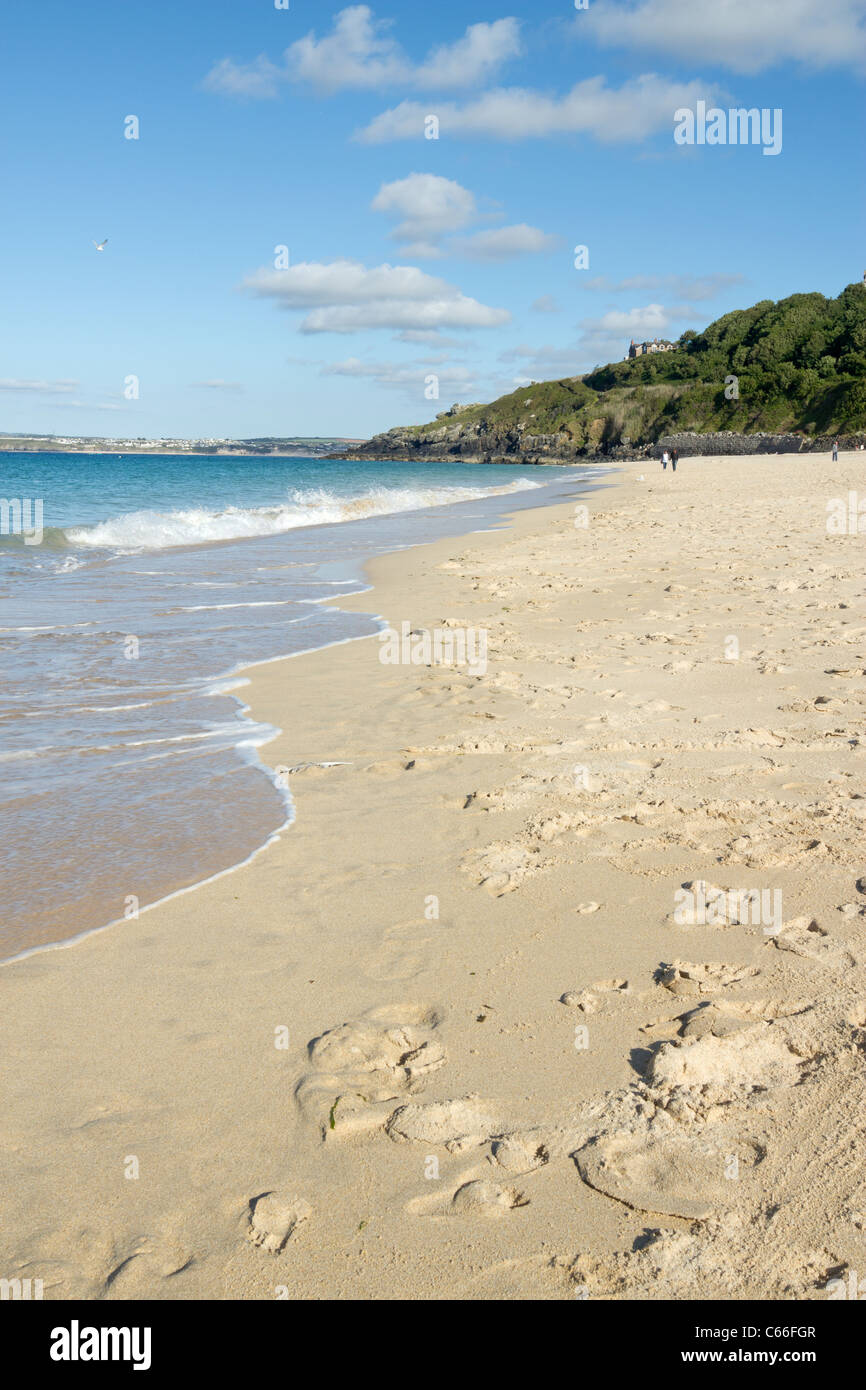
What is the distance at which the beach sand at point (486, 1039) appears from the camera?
218 centimetres

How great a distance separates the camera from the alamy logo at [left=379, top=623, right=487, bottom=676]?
8.27 metres

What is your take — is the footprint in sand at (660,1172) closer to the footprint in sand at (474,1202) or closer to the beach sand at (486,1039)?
the beach sand at (486,1039)

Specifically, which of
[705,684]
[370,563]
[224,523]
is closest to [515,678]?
[705,684]

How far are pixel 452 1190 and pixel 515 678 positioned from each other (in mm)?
5346

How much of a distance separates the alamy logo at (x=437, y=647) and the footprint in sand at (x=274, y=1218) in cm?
562

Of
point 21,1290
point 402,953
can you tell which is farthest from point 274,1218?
Result: point 402,953

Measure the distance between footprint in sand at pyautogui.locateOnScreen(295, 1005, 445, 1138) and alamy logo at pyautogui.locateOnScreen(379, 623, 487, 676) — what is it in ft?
15.9

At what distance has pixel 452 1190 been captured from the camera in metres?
2.36

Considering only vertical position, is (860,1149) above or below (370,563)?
below

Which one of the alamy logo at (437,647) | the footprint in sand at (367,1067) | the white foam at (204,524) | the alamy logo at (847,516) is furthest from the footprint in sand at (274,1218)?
the white foam at (204,524)
